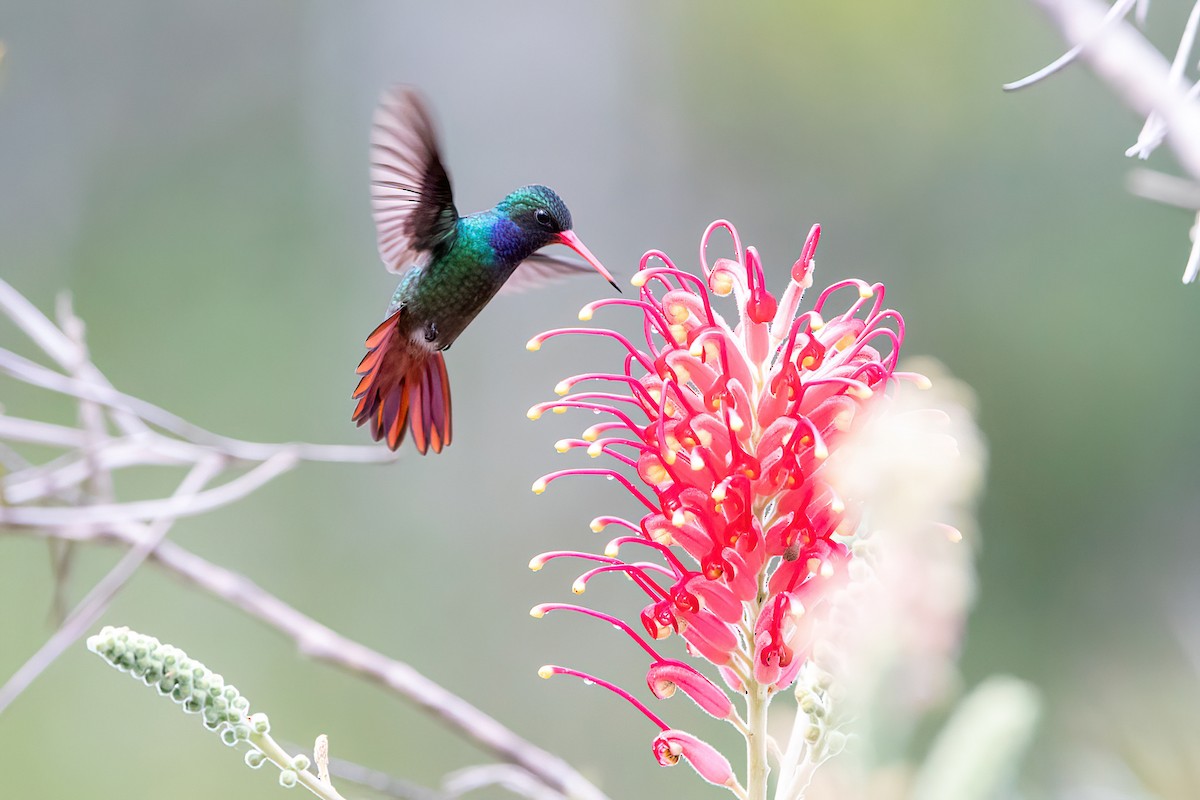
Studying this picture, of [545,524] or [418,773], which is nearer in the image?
[418,773]

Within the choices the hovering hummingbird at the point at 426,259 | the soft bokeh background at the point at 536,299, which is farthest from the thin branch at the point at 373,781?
the soft bokeh background at the point at 536,299

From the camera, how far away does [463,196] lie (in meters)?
3.25

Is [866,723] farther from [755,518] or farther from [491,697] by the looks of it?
[491,697]

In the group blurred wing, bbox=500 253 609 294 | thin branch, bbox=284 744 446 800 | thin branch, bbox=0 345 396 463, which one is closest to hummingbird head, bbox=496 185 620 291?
blurred wing, bbox=500 253 609 294

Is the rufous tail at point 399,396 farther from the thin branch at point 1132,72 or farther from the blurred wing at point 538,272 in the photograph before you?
the thin branch at point 1132,72

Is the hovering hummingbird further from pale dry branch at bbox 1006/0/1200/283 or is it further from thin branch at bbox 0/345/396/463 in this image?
pale dry branch at bbox 1006/0/1200/283

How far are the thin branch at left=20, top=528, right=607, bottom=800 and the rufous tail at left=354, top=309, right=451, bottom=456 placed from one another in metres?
0.19

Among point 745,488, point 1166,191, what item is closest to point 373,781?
point 745,488

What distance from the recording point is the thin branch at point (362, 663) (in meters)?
0.85

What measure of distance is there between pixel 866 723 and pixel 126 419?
0.87 metres

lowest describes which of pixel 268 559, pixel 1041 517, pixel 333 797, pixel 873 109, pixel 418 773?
pixel 418 773

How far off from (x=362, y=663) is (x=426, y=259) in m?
0.43

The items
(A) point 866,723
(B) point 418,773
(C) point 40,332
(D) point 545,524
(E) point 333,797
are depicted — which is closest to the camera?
(A) point 866,723

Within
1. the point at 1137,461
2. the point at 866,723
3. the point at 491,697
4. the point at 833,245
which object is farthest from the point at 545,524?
the point at 866,723
